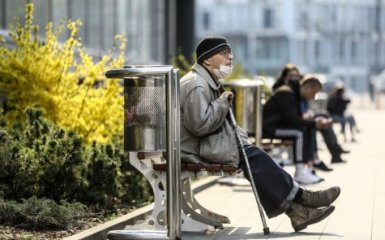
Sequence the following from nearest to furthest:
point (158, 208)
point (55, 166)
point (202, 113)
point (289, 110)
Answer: point (158, 208) < point (202, 113) < point (55, 166) < point (289, 110)

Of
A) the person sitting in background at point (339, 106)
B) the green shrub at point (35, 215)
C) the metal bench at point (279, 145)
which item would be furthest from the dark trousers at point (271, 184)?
the person sitting in background at point (339, 106)

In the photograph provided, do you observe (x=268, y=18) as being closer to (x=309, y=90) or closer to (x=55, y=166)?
(x=309, y=90)

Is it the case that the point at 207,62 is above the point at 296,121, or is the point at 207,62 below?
above

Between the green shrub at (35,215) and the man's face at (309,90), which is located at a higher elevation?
the man's face at (309,90)

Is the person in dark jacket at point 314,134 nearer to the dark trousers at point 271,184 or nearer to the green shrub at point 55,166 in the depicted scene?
the green shrub at point 55,166

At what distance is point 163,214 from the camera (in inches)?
380

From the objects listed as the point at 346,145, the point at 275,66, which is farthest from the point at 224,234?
the point at 275,66

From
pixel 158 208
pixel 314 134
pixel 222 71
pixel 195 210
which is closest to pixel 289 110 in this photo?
pixel 314 134

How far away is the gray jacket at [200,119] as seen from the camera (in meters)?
9.70

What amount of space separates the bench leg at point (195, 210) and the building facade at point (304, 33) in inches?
3662

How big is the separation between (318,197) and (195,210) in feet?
4.04

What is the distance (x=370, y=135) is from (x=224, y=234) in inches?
958

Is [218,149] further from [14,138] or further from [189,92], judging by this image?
[14,138]

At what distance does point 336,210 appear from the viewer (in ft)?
39.2
